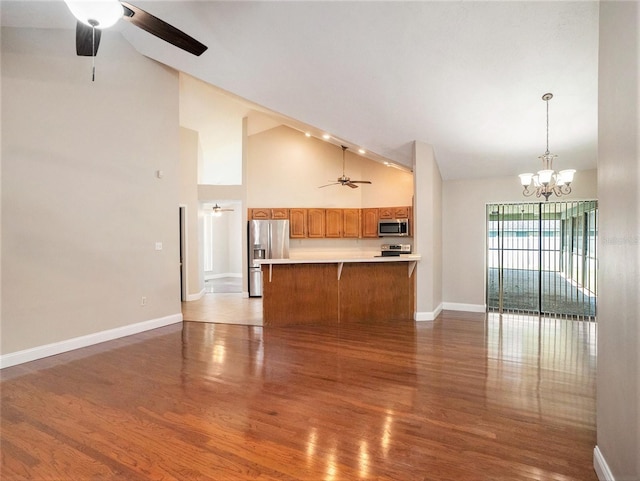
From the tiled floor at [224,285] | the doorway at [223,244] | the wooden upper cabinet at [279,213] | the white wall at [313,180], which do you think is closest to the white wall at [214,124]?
the white wall at [313,180]

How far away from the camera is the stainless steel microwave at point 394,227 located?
7516 millimetres

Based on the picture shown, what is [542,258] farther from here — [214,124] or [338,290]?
[214,124]

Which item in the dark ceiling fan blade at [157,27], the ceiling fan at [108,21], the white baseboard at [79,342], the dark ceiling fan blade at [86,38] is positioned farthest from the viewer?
the white baseboard at [79,342]

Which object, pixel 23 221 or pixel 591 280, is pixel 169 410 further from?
pixel 591 280

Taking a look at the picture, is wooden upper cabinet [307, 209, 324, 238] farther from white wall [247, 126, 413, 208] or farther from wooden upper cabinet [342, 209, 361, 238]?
wooden upper cabinet [342, 209, 361, 238]

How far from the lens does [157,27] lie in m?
2.28

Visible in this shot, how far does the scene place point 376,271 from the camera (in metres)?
5.29

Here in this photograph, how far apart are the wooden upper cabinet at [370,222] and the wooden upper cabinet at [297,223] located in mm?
1448

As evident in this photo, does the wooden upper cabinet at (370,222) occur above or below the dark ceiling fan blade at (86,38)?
below

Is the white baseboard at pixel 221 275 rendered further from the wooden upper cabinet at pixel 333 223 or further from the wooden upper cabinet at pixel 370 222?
the wooden upper cabinet at pixel 370 222

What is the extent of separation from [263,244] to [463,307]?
438cm

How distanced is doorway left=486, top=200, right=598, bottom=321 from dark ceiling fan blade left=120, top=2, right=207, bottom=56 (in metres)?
5.57

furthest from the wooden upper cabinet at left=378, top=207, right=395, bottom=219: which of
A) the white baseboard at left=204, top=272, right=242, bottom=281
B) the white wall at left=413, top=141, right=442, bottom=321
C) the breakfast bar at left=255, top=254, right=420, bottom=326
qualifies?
the white baseboard at left=204, top=272, right=242, bottom=281

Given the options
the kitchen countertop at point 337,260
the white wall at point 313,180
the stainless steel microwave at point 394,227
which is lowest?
the kitchen countertop at point 337,260
